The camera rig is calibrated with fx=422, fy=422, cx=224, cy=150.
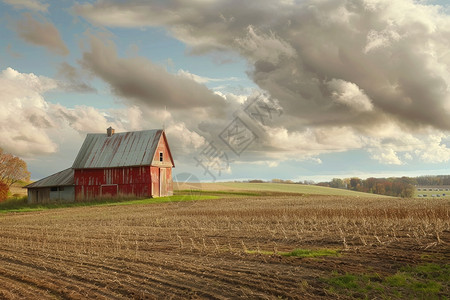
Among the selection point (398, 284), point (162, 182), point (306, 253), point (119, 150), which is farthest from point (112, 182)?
point (398, 284)

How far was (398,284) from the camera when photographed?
1079 centimetres

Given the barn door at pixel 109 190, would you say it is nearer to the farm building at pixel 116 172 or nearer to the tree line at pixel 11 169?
Answer: the farm building at pixel 116 172

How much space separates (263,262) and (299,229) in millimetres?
7884

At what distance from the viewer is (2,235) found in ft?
81.7

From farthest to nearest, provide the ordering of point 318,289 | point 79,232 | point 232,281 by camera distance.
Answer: point 79,232 → point 232,281 → point 318,289

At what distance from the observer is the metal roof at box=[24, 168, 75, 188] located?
55625mm

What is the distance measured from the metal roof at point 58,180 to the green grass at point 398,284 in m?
50.2

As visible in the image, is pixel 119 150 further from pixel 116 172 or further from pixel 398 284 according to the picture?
pixel 398 284

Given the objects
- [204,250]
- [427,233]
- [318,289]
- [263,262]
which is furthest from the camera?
[427,233]

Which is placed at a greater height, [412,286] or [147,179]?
[147,179]

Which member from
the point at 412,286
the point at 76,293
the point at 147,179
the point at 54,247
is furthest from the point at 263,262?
the point at 147,179

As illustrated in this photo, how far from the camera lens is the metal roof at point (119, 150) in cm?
5344

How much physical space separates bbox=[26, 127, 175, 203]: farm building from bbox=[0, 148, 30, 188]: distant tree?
12.3 meters

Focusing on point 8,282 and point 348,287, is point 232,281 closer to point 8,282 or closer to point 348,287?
point 348,287
